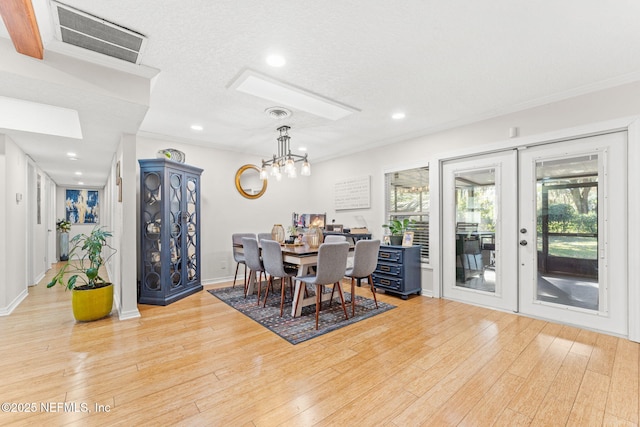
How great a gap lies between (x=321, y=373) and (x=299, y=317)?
119cm

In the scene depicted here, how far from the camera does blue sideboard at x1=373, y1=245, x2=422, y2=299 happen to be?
411 centimetres

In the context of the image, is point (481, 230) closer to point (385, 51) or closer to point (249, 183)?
point (385, 51)

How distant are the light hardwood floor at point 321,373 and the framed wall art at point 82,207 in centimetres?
653

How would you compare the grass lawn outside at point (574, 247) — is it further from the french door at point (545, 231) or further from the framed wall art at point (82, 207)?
the framed wall art at point (82, 207)

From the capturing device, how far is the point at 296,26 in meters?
2.01

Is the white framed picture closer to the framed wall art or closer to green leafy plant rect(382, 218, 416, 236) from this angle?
green leafy plant rect(382, 218, 416, 236)

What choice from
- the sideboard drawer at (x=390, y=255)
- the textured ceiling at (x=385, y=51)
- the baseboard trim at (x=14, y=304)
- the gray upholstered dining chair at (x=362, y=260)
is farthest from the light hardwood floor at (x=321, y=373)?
the textured ceiling at (x=385, y=51)

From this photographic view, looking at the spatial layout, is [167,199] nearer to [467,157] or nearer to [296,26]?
[296,26]

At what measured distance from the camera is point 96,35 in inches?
81.4

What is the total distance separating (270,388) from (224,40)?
2.54 m

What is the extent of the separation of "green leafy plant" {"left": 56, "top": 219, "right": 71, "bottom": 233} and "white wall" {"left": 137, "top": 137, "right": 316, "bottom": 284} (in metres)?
5.42

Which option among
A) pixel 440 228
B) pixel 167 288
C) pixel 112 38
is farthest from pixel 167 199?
pixel 440 228

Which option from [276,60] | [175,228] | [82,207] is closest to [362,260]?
[276,60]

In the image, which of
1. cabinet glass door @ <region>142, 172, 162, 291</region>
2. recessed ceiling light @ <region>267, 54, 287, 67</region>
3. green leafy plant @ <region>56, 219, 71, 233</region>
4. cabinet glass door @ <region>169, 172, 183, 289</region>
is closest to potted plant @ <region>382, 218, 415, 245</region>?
recessed ceiling light @ <region>267, 54, 287, 67</region>
